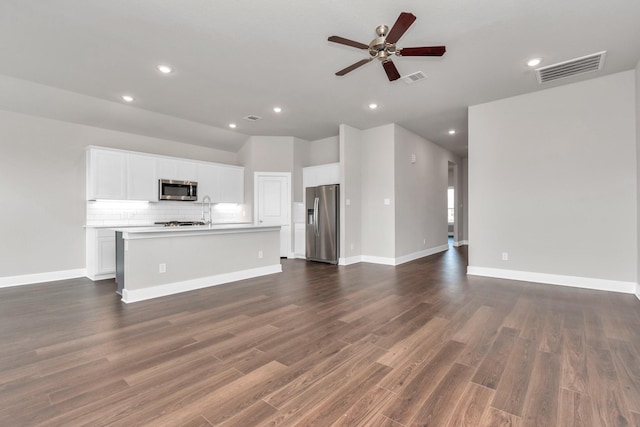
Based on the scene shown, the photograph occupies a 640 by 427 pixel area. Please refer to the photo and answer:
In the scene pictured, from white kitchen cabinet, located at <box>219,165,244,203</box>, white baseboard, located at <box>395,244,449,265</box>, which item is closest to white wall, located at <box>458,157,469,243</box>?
white baseboard, located at <box>395,244,449,265</box>

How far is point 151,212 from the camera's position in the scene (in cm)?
605

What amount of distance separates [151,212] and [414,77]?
549 centimetres

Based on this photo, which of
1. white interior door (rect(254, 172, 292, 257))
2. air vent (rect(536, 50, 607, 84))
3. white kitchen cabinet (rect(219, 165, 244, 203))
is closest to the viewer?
air vent (rect(536, 50, 607, 84))

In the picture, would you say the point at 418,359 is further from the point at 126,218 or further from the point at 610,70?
the point at 126,218

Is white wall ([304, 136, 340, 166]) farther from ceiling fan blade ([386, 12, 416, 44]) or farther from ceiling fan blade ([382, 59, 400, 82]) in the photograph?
ceiling fan blade ([386, 12, 416, 44])

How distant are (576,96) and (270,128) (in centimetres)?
527

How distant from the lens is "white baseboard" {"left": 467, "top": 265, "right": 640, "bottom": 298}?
3.95m

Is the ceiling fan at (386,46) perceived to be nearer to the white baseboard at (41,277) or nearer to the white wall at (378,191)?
the white wall at (378,191)

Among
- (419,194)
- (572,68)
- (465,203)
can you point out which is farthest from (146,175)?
(465,203)

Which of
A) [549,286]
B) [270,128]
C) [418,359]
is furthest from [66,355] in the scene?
[549,286]

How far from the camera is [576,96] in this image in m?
4.22

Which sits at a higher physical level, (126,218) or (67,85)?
(67,85)

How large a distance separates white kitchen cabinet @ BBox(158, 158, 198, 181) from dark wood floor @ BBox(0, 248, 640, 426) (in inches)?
110

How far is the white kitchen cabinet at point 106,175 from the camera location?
5062mm
